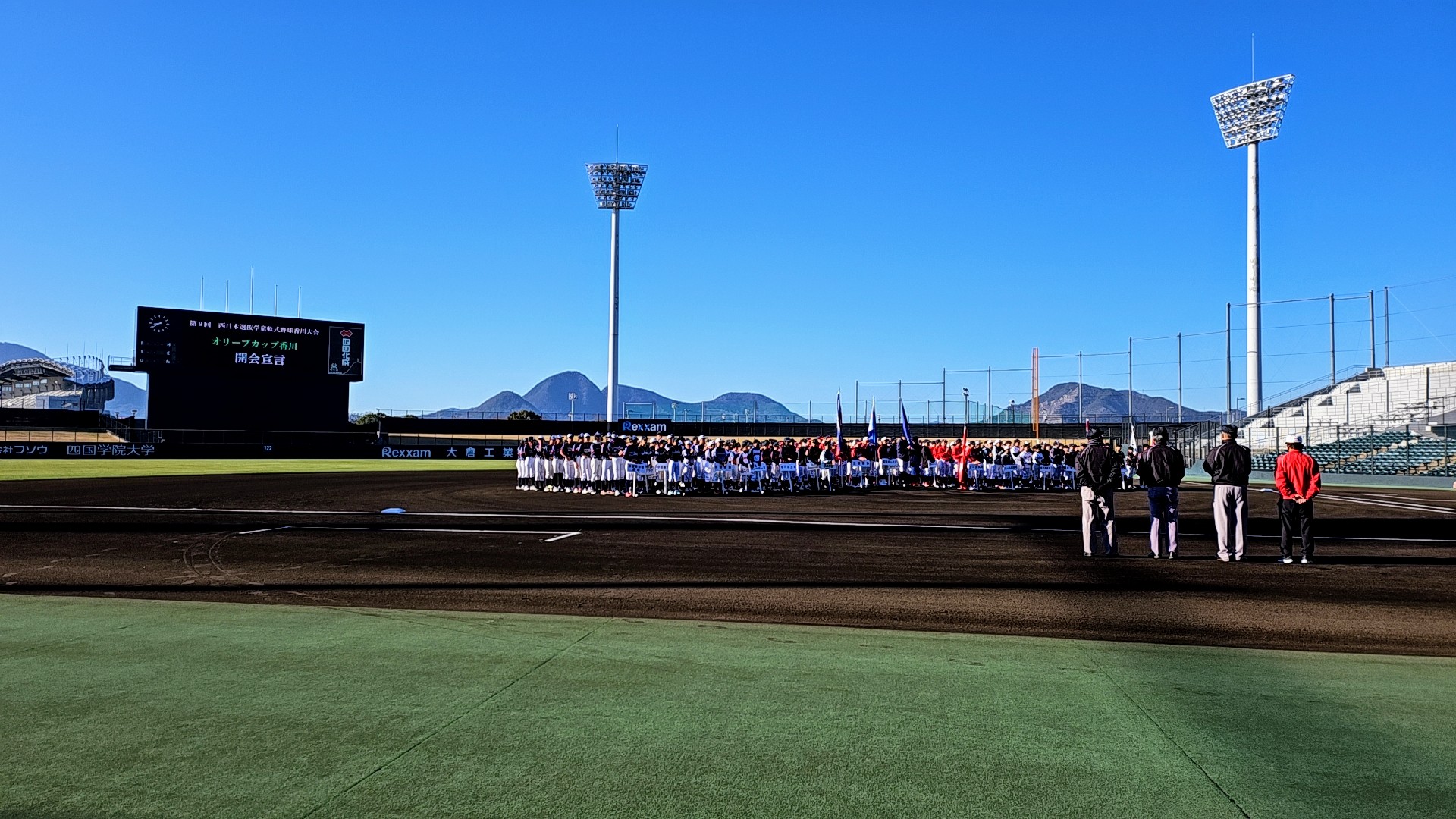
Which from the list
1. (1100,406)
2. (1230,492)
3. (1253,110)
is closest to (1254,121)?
(1253,110)

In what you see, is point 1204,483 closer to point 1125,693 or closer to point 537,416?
point 1125,693

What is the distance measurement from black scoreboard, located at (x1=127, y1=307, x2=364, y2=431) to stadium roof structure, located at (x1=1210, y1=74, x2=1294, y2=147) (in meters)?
51.8

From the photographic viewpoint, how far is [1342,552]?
12844 millimetres

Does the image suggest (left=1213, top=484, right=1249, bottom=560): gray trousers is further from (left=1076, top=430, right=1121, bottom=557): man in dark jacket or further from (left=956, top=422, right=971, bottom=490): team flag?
(left=956, top=422, right=971, bottom=490): team flag

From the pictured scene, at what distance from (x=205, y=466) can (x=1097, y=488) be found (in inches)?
1436

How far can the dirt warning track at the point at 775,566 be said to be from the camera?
8172mm

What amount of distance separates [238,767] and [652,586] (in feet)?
18.6

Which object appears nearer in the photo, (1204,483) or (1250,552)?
(1250,552)

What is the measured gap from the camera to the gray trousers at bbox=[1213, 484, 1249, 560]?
38.6 ft

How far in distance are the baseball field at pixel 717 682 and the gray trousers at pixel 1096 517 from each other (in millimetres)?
512

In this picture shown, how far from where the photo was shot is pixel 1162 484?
476 inches

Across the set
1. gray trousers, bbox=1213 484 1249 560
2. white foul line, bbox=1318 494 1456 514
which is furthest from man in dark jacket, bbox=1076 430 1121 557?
white foul line, bbox=1318 494 1456 514

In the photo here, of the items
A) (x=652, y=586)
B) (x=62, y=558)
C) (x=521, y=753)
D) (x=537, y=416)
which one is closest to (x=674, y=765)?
(x=521, y=753)

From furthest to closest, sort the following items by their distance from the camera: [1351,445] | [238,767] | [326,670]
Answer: [1351,445]
[326,670]
[238,767]
